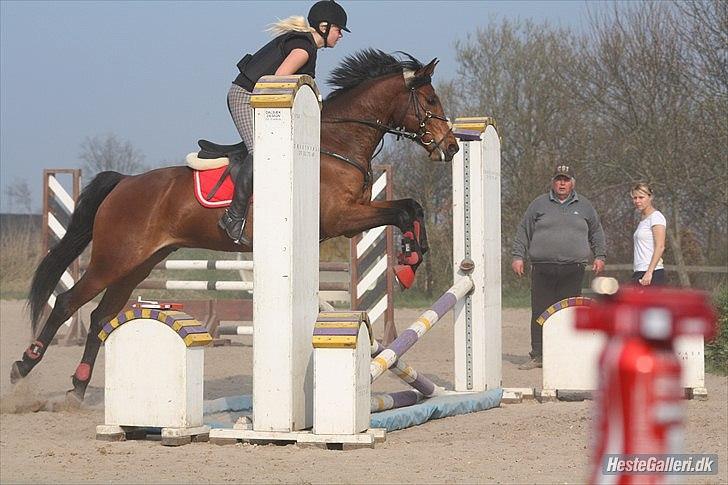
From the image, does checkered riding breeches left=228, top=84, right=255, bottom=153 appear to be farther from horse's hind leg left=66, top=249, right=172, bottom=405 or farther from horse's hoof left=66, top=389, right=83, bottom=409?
horse's hoof left=66, top=389, right=83, bottom=409

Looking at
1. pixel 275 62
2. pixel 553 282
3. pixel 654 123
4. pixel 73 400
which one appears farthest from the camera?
pixel 654 123

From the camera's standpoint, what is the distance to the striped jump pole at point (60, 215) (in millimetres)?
12836

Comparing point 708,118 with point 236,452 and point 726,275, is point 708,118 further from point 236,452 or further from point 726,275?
point 236,452

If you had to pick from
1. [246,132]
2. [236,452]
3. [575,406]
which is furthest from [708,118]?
[236,452]

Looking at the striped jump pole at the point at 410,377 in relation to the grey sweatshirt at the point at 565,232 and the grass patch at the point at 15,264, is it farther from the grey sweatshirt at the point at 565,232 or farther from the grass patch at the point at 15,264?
the grass patch at the point at 15,264

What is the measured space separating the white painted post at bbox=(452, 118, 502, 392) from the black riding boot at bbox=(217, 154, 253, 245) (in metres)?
1.80

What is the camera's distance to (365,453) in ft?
17.5

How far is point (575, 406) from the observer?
23.8 ft

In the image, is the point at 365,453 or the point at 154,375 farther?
the point at 154,375

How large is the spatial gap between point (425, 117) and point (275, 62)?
3.27ft

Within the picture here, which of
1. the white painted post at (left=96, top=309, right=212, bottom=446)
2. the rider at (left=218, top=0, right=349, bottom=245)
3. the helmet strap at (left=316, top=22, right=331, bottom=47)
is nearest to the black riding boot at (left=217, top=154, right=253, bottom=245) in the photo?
the rider at (left=218, top=0, right=349, bottom=245)

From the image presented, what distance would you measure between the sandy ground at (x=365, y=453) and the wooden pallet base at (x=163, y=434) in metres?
0.06

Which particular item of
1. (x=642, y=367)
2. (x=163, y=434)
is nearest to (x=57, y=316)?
(x=163, y=434)

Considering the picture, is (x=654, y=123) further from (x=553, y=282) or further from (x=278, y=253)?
(x=278, y=253)
